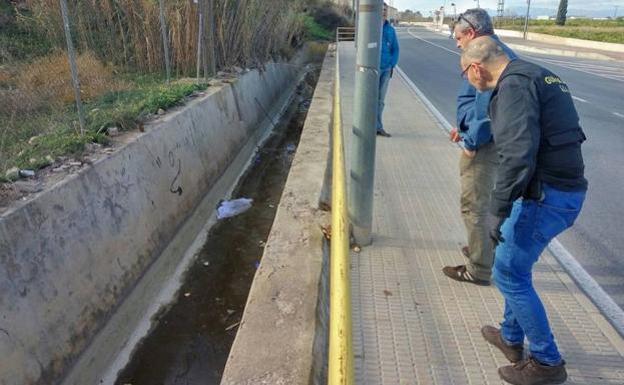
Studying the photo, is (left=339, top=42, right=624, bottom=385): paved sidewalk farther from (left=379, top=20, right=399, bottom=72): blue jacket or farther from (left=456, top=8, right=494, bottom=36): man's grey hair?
(left=379, top=20, right=399, bottom=72): blue jacket

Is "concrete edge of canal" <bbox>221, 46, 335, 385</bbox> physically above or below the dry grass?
below

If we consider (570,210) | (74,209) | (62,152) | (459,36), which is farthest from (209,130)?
(570,210)

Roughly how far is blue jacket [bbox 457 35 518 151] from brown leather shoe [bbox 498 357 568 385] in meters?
1.44

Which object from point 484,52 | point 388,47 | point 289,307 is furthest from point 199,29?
point 484,52

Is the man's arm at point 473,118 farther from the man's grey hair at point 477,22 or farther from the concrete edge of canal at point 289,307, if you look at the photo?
the concrete edge of canal at point 289,307

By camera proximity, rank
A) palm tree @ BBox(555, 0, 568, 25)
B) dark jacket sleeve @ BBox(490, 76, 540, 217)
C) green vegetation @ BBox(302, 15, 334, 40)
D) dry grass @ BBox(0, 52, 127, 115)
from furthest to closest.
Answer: palm tree @ BBox(555, 0, 568, 25) < green vegetation @ BBox(302, 15, 334, 40) < dry grass @ BBox(0, 52, 127, 115) < dark jacket sleeve @ BBox(490, 76, 540, 217)

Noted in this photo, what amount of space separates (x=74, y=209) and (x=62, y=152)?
36.2 inches

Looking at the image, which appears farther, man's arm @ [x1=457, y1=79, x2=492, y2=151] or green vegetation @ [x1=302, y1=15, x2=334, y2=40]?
green vegetation @ [x1=302, y1=15, x2=334, y2=40]

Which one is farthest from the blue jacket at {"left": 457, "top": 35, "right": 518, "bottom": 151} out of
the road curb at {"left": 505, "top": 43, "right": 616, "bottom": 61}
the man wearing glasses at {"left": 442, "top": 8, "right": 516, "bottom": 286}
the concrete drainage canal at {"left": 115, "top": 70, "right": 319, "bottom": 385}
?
the road curb at {"left": 505, "top": 43, "right": 616, "bottom": 61}

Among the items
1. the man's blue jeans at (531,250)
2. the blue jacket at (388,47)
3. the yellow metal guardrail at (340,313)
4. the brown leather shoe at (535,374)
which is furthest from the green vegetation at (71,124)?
the brown leather shoe at (535,374)

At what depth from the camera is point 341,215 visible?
2.90 meters

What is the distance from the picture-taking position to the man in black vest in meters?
2.36

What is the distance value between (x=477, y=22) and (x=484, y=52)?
88 centimetres

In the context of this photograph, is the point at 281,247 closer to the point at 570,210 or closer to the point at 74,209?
the point at 74,209
